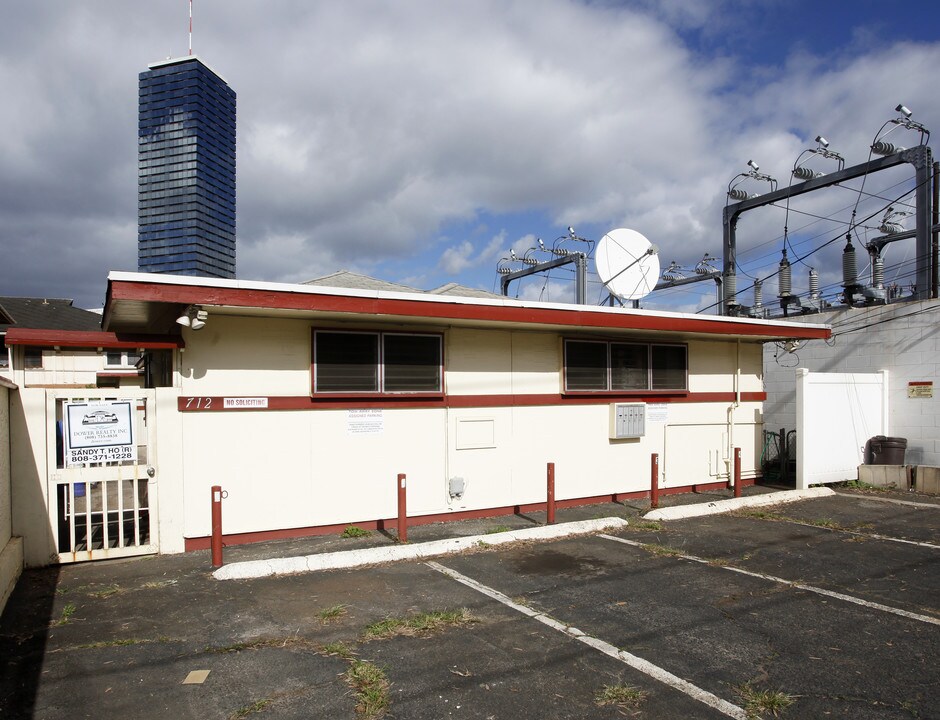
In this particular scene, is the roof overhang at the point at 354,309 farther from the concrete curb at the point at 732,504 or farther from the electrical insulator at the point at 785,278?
the electrical insulator at the point at 785,278

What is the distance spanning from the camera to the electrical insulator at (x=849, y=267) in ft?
48.8

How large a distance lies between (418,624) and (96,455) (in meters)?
4.33

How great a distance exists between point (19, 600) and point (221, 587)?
70.5 inches

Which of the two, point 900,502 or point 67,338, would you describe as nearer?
point 67,338

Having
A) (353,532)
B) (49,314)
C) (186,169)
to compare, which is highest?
(186,169)

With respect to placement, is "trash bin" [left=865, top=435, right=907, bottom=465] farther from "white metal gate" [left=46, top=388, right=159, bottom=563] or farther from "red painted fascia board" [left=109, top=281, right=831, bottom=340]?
"white metal gate" [left=46, top=388, right=159, bottom=563]

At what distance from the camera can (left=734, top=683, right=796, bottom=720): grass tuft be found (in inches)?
148

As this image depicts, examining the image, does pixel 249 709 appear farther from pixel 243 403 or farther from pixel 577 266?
pixel 577 266

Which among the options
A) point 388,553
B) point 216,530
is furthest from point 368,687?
point 216,530

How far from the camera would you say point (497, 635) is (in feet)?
16.2

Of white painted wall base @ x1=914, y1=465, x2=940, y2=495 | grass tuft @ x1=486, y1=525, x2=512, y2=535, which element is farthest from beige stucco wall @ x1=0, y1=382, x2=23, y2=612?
white painted wall base @ x1=914, y1=465, x2=940, y2=495

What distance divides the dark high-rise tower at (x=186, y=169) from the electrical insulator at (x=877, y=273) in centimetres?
5964

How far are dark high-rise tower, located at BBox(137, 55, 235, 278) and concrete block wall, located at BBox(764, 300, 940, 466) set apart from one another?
59580 millimetres

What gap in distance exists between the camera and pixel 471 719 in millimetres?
3689
